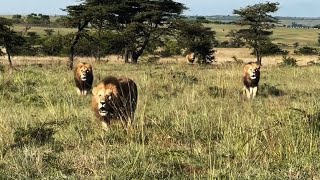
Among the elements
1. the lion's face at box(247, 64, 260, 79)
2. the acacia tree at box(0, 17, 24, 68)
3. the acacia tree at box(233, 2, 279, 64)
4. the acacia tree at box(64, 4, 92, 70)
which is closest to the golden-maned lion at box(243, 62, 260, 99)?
the lion's face at box(247, 64, 260, 79)

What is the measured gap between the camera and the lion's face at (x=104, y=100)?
23.4ft

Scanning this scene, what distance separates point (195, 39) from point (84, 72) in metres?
25.6

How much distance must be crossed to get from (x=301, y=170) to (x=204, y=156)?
3.22ft

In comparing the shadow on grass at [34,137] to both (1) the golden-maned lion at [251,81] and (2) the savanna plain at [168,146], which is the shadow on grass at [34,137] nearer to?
(2) the savanna plain at [168,146]

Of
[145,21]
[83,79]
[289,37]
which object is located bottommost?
[289,37]

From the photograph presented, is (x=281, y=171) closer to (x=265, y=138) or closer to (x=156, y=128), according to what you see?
(x=265, y=138)

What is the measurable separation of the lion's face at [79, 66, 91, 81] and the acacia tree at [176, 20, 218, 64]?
22651 millimetres

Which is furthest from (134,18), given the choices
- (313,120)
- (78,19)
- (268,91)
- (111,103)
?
(313,120)

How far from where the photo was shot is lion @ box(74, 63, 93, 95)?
44.5 ft

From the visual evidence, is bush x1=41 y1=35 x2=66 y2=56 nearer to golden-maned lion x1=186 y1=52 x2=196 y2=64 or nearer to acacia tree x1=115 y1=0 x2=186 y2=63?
acacia tree x1=115 y1=0 x2=186 y2=63

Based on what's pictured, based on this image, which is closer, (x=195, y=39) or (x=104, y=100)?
(x=104, y=100)

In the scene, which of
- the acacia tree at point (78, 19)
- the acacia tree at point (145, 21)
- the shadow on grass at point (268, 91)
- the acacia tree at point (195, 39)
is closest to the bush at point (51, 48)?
the acacia tree at point (145, 21)

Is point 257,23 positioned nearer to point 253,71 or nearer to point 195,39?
point 195,39

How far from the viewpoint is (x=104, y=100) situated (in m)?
7.17
